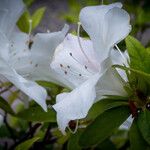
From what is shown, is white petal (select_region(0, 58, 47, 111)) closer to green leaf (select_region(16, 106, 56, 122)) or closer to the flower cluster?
the flower cluster

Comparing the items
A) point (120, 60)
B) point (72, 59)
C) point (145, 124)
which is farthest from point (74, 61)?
point (145, 124)

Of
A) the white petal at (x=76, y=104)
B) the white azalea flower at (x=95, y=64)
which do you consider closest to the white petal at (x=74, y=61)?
the white azalea flower at (x=95, y=64)

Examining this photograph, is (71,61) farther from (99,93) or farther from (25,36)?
(25,36)

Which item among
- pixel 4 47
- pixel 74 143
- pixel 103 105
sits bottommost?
pixel 74 143

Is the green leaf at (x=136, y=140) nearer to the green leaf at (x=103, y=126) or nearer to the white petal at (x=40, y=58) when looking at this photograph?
the green leaf at (x=103, y=126)

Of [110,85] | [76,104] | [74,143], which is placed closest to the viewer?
[76,104]

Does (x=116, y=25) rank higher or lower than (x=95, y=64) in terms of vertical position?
higher

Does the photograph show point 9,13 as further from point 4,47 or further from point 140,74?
point 140,74

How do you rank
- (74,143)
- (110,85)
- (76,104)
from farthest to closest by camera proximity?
(74,143), (110,85), (76,104)

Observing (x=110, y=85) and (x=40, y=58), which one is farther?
(x=40, y=58)
